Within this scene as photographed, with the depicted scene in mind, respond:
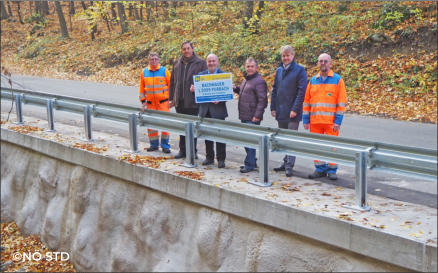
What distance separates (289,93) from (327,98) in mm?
559

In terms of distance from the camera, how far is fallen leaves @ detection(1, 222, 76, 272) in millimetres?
8656

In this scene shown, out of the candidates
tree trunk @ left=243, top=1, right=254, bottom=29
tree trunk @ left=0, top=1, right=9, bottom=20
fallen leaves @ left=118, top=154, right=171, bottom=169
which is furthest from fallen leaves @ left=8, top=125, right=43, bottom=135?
tree trunk @ left=0, top=1, right=9, bottom=20

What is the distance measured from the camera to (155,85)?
844 centimetres

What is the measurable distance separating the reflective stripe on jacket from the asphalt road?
721 mm

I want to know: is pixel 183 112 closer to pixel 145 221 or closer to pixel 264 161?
pixel 145 221

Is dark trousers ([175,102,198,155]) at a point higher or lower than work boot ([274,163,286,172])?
higher

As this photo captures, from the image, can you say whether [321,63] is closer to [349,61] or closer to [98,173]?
[98,173]

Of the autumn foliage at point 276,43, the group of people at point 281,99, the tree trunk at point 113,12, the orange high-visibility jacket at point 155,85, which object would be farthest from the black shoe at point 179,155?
the tree trunk at point 113,12

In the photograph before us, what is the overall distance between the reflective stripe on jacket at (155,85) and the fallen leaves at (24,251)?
Answer: 10.1 ft

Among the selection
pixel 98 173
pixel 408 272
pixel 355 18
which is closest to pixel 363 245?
pixel 408 272

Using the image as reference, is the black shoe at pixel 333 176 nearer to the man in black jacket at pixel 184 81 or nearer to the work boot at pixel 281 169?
the work boot at pixel 281 169

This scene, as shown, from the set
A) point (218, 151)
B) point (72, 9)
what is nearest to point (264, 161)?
point (218, 151)

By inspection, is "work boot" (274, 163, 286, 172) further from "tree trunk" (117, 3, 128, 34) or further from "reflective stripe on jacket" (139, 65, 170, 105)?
"tree trunk" (117, 3, 128, 34)

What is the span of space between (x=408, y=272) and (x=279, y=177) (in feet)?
8.31
